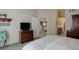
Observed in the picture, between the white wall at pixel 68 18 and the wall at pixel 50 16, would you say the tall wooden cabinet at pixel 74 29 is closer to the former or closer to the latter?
the white wall at pixel 68 18

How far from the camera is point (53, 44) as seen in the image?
7.48ft

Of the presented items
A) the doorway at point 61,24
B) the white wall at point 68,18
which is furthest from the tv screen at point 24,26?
the white wall at point 68,18

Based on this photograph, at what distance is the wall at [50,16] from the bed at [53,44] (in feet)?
0.42

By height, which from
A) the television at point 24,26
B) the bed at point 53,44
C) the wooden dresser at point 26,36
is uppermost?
the television at point 24,26

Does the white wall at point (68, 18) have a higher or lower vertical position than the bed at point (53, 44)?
higher

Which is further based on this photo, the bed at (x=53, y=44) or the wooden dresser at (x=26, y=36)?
the wooden dresser at (x=26, y=36)

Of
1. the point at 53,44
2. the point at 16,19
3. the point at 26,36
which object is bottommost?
the point at 53,44

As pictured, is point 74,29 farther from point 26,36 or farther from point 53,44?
point 26,36

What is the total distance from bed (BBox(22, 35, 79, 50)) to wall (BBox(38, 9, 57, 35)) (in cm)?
13

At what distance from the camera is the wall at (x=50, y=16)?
230cm

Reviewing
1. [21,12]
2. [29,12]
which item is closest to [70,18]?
[29,12]

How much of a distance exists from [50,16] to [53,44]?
59 centimetres

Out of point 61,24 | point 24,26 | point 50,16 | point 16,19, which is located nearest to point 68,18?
point 61,24
